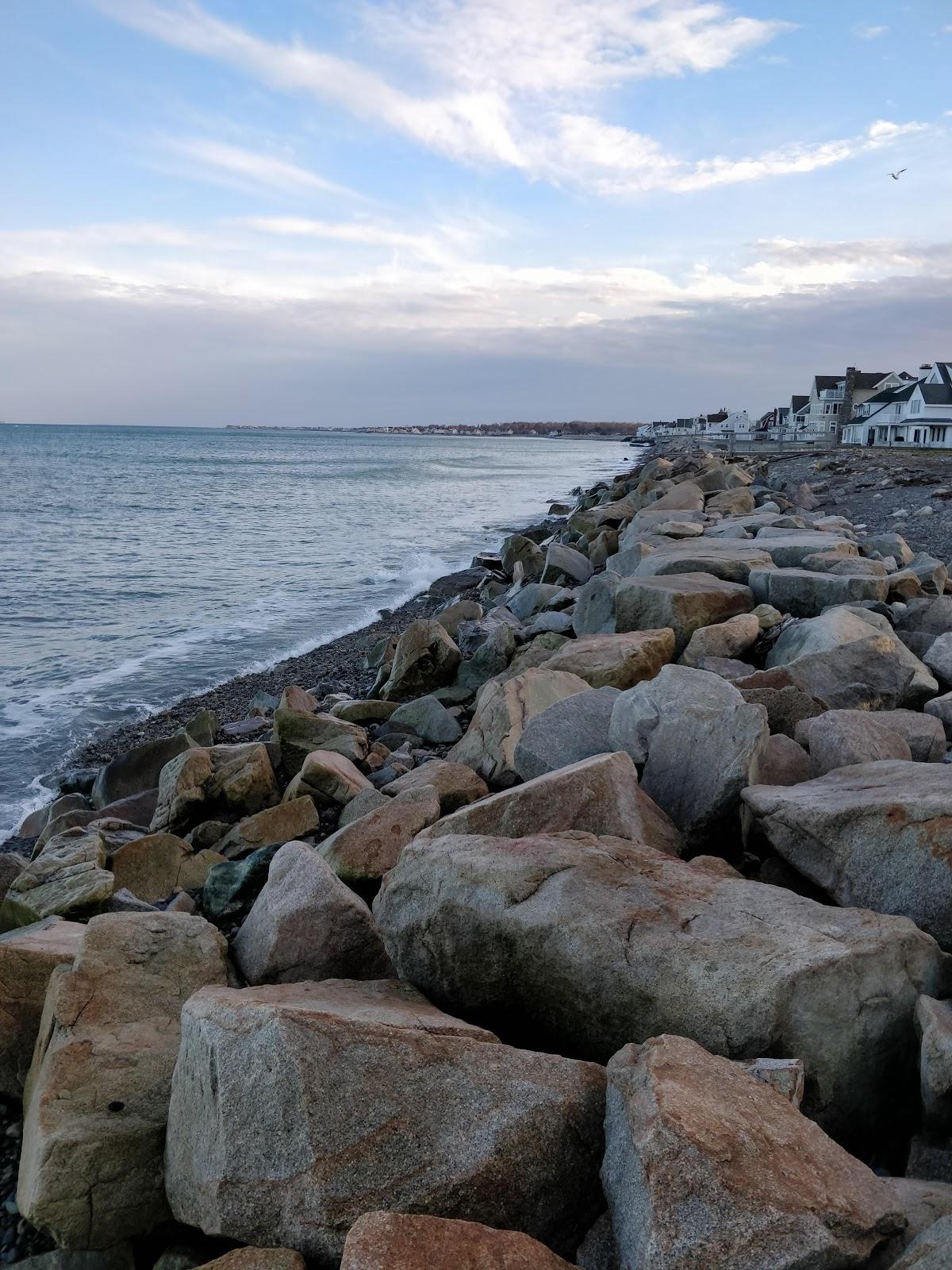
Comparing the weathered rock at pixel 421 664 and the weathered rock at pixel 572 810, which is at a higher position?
the weathered rock at pixel 572 810

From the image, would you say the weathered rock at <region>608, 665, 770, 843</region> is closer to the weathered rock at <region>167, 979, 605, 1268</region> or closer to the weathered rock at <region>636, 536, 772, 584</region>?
the weathered rock at <region>167, 979, 605, 1268</region>

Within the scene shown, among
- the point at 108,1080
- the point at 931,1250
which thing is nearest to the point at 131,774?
the point at 108,1080

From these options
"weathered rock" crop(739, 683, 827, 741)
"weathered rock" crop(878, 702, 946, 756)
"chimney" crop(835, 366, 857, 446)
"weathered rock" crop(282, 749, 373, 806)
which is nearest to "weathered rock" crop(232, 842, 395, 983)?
"weathered rock" crop(282, 749, 373, 806)

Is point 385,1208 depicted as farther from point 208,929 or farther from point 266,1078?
point 208,929

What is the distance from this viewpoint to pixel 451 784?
5781 millimetres

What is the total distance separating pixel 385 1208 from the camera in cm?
240

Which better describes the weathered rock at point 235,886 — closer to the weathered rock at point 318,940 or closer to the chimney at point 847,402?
the weathered rock at point 318,940

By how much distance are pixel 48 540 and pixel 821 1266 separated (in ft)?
104

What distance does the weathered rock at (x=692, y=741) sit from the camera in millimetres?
4523

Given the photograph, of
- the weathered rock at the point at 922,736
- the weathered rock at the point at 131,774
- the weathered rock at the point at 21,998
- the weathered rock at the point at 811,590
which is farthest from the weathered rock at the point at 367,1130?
the weathered rock at the point at 811,590

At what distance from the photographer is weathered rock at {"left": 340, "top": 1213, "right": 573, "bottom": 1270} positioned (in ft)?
6.63

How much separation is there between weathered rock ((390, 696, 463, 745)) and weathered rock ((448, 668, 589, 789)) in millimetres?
1479

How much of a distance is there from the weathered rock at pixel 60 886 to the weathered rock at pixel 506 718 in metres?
2.55

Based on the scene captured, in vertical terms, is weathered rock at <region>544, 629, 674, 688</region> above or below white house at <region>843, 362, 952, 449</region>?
below
